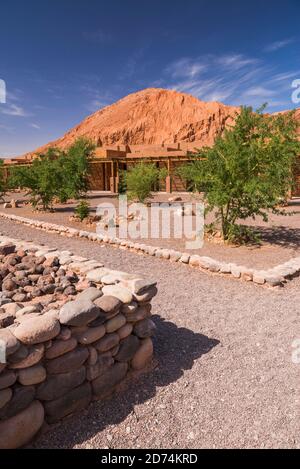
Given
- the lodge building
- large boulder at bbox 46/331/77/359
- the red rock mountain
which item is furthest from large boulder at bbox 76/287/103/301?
the red rock mountain

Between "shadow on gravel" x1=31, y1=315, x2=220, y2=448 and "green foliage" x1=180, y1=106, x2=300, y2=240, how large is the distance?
14.1 ft

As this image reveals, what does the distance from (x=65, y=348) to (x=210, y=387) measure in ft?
4.29

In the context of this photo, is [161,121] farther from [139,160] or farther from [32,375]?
[32,375]

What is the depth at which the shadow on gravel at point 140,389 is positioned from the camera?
223 cm

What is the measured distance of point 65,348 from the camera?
7.73ft

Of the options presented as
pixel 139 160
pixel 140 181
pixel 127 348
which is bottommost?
pixel 127 348

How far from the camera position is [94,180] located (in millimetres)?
27156

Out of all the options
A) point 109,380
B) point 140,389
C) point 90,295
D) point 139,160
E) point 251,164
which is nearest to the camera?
point 109,380

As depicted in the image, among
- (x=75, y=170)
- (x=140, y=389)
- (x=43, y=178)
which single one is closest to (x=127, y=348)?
(x=140, y=389)

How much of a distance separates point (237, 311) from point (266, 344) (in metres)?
0.83

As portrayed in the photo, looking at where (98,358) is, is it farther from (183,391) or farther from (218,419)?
(218,419)

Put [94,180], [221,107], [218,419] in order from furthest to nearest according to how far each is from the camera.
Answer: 1. [221,107]
2. [94,180]
3. [218,419]

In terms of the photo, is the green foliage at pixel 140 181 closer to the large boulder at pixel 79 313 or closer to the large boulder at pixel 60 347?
the large boulder at pixel 79 313

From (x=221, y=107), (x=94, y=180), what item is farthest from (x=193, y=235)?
(x=221, y=107)
